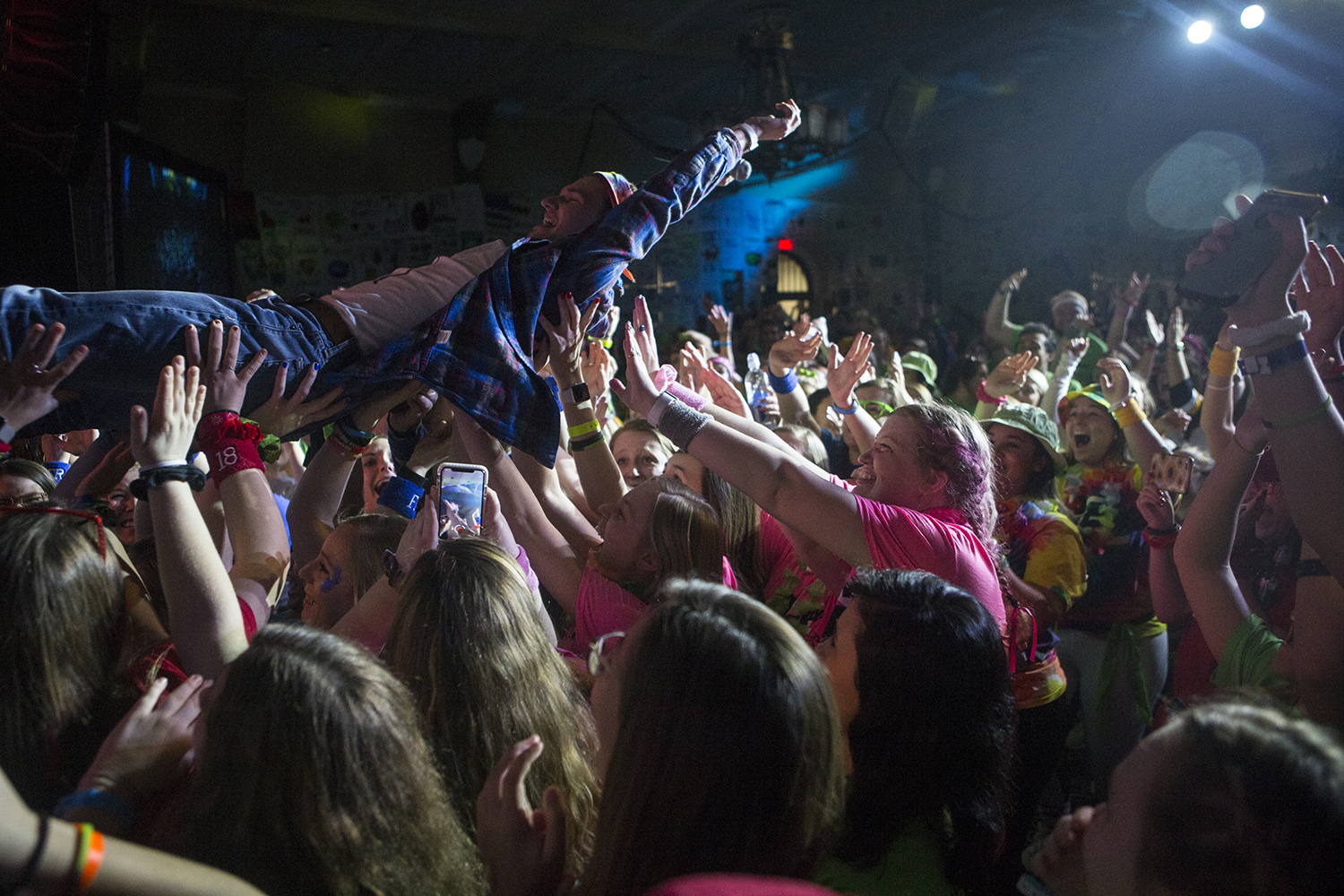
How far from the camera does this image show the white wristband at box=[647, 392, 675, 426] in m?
1.92

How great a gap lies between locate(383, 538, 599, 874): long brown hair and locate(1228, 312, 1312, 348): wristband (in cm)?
132

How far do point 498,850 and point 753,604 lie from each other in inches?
17.4

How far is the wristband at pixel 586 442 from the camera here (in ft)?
7.76

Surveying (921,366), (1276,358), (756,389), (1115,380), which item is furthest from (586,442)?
(921,366)

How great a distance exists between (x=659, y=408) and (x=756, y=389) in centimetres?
239

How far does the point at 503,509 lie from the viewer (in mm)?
2145

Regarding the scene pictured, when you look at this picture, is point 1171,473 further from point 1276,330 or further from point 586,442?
point 586,442

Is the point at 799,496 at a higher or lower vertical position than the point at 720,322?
lower

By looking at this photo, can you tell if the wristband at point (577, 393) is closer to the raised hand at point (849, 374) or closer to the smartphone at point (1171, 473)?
the raised hand at point (849, 374)

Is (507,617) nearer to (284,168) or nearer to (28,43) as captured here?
(28,43)

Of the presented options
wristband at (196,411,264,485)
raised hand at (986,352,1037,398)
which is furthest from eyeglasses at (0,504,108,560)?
raised hand at (986,352,1037,398)

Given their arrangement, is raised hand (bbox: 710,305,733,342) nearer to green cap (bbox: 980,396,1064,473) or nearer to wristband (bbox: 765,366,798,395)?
wristband (bbox: 765,366,798,395)

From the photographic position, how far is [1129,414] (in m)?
3.10

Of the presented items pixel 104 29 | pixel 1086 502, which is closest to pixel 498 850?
pixel 1086 502
